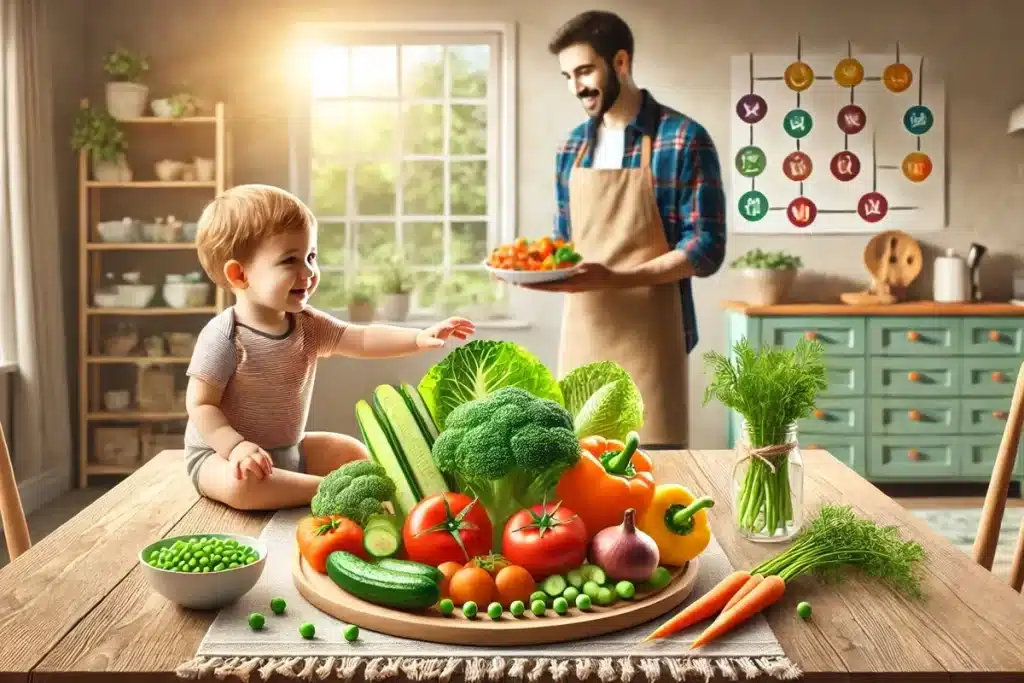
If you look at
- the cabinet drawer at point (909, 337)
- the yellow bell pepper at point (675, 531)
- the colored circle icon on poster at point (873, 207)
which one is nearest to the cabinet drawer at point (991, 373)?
A: the cabinet drawer at point (909, 337)

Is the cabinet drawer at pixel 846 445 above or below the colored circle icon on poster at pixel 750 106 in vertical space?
below

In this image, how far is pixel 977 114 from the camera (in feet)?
17.4

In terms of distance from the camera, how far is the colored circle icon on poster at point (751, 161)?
531 centimetres

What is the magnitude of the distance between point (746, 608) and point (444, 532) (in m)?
0.34

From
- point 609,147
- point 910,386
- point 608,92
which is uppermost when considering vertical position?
point 608,92

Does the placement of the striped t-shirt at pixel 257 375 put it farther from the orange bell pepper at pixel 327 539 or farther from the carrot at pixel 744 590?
the carrot at pixel 744 590

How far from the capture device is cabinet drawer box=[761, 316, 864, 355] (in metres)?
4.91

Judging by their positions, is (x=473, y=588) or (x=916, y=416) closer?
(x=473, y=588)

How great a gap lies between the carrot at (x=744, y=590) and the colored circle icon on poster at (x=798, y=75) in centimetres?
455

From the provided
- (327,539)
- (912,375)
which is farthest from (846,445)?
(327,539)

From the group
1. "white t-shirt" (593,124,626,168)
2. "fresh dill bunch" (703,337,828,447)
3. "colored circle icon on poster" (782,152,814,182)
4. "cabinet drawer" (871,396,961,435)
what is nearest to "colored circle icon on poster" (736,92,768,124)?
"colored circle icon on poster" (782,152,814,182)

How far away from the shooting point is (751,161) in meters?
5.32

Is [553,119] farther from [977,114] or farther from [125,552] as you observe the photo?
[125,552]

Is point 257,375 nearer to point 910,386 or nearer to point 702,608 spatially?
point 702,608
